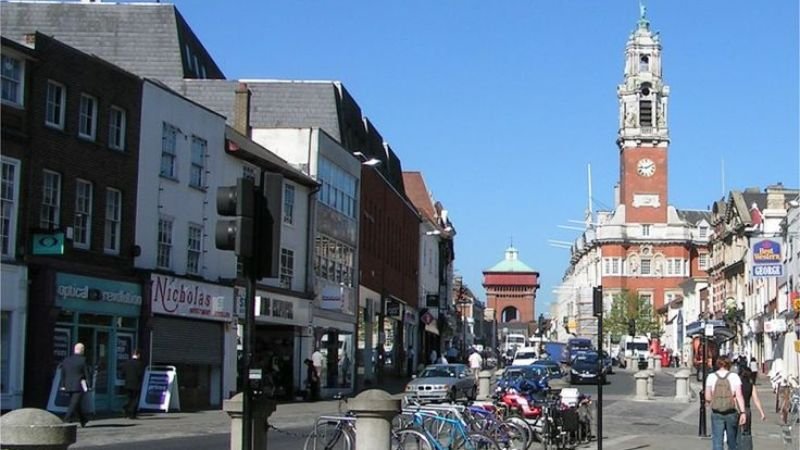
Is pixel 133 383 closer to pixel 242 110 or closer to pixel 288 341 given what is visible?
pixel 288 341

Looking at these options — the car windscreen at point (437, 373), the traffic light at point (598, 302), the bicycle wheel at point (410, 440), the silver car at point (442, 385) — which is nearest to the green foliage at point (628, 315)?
the silver car at point (442, 385)

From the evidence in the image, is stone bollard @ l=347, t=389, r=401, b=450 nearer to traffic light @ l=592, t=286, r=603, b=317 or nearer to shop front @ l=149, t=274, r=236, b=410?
traffic light @ l=592, t=286, r=603, b=317

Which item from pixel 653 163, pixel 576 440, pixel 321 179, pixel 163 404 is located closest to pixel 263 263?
pixel 576 440

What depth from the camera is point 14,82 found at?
27.5 metres

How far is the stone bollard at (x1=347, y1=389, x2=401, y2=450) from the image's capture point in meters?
14.8

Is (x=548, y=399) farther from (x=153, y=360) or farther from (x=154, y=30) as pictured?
(x=154, y=30)

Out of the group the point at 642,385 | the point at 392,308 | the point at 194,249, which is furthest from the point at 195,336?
the point at 392,308

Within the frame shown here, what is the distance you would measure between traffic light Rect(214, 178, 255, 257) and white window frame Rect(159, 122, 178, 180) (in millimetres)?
23605

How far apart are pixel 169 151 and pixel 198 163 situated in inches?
70.5

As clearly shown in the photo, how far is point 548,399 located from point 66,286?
12.0 m

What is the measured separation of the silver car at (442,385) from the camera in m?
36.8

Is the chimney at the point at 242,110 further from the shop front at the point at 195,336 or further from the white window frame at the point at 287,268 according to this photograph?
the shop front at the point at 195,336

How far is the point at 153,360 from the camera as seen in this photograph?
108 feet

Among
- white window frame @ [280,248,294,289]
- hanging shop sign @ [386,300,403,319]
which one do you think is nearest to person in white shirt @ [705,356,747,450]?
white window frame @ [280,248,294,289]
